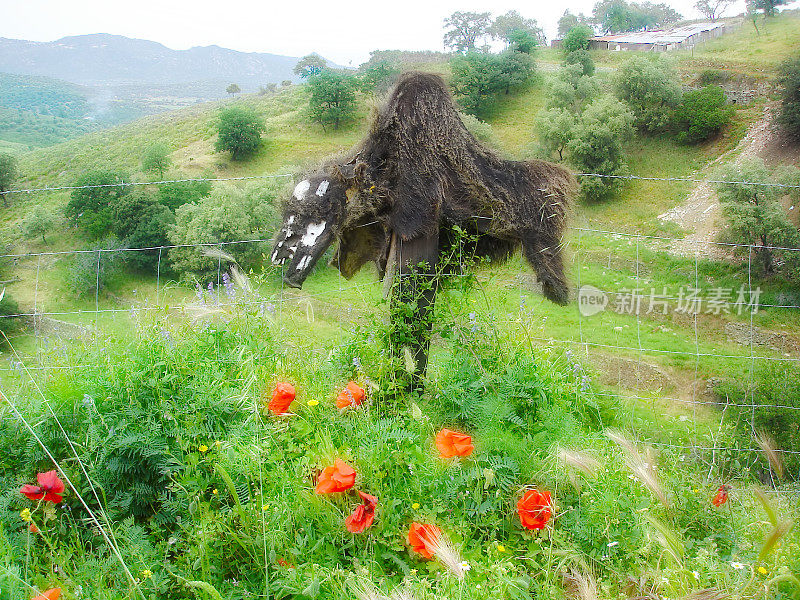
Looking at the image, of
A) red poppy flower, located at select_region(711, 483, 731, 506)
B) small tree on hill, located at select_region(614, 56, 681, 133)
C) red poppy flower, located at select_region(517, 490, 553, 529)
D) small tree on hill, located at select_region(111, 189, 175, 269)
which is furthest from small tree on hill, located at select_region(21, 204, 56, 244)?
small tree on hill, located at select_region(614, 56, 681, 133)

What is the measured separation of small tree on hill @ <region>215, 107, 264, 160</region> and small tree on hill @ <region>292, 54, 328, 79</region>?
25791 mm

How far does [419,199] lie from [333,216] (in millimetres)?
595

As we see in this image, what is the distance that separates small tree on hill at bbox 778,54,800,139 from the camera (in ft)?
101

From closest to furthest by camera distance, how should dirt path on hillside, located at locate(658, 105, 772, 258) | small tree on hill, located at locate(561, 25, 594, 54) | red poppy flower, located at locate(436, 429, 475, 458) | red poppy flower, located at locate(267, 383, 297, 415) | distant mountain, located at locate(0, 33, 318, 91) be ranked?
red poppy flower, located at locate(436, 429, 475, 458), red poppy flower, located at locate(267, 383, 297, 415), dirt path on hillside, located at locate(658, 105, 772, 258), small tree on hill, located at locate(561, 25, 594, 54), distant mountain, located at locate(0, 33, 318, 91)

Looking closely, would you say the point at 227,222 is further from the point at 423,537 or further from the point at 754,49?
the point at 754,49

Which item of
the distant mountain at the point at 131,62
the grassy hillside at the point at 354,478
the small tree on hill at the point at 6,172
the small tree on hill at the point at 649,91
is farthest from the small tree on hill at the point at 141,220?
the distant mountain at the point at 131,62

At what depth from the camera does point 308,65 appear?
68312 mm

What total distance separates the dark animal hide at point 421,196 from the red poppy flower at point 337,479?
4.88ft

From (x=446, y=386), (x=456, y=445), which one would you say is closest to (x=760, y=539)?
(x=456, y=445)

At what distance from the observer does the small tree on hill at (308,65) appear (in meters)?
64.7

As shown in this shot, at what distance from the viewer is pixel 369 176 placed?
3678 mm

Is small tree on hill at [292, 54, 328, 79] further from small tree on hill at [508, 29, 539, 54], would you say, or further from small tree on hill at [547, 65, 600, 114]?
small tree on hill at [547, 65, 600, 114]

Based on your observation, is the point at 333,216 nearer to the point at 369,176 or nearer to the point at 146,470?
the point at 369,176

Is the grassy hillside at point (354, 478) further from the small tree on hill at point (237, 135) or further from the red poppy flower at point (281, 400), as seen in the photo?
the small tree on hill at point (237, 135)
